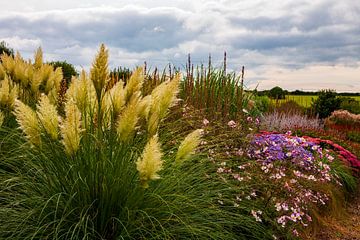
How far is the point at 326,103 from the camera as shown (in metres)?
20.0

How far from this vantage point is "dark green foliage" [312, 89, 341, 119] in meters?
20.0

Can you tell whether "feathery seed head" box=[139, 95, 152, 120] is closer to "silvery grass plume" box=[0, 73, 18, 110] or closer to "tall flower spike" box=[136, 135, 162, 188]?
"tall flower spike" box=[136, 135, 162, 188]

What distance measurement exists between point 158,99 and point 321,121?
15.9 meters

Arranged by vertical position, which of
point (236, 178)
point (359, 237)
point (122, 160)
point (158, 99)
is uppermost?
point (158, 99)

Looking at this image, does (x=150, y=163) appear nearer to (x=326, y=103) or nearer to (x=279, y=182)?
(x=279, y=182)

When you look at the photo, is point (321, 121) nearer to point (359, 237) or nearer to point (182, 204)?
point (359, 237)

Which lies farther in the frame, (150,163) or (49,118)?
(49,118)

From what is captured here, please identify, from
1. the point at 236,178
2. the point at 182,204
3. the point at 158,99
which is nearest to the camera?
the point at 158,99

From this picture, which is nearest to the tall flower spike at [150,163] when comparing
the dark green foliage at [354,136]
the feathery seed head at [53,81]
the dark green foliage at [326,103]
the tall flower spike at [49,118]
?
the tall flower spike at [49,118]

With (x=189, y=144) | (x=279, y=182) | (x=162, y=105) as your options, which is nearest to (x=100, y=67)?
(x=162, y=105)

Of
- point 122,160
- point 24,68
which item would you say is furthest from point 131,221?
point 24,68

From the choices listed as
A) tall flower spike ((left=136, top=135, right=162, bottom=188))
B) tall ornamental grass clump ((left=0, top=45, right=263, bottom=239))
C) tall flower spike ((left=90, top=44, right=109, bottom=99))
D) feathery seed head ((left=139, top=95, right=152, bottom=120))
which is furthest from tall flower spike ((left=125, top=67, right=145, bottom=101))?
tall flower spike ((left=136, top=135, right=162, bottom=188))

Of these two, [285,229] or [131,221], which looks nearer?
[131,221]

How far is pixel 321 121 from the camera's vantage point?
1847 cm
